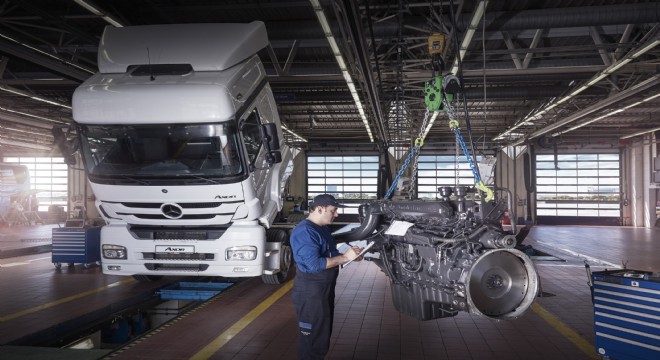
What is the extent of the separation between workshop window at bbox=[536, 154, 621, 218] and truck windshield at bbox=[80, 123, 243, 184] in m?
26.2

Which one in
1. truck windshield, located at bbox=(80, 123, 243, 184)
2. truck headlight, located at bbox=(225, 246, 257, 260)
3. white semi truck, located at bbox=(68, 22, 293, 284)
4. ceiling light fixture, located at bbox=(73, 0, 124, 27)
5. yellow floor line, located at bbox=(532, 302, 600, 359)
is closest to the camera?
yellow floor line, located at bbox=(532, 302, 600, 359)

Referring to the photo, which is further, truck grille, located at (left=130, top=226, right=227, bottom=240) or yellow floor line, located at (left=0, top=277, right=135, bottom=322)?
yellow floor line, located at (left=0, top=277, right=135, bottom=322)

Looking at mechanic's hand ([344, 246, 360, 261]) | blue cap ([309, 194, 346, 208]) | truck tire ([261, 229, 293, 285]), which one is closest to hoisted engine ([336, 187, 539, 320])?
mechanic's hand ([344, 246, 360, 261])

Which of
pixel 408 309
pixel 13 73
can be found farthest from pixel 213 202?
pixel 13 73

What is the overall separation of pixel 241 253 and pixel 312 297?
2721 millimetres

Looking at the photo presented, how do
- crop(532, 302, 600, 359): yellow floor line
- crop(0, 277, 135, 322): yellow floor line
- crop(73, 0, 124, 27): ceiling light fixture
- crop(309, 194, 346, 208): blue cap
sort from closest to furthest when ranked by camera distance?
crop(309, 194, 346, 208): blue cap → crop(532, 302, 600, 359): yellow floor line → crop(0, 277, 135, 322): yellow floor line → crop(73, 0, 124, 27): ceiling light fixture

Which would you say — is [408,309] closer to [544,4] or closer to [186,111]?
[186,111]

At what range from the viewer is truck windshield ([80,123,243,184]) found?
5938 millimetres

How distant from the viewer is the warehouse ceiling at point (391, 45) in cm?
822

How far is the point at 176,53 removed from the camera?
6301 millimetres

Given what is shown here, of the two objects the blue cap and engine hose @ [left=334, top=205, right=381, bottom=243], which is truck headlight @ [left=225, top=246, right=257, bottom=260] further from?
the blue cap

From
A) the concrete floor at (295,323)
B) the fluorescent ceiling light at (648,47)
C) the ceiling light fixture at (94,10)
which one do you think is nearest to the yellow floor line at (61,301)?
the concrete floor at (295,323)

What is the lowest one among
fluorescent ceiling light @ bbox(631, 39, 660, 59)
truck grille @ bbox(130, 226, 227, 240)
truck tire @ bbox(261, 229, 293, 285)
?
truck tire @ bbox(261, 229, 293, 285)

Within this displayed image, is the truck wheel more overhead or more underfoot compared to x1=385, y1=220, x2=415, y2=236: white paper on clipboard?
more underfoot
